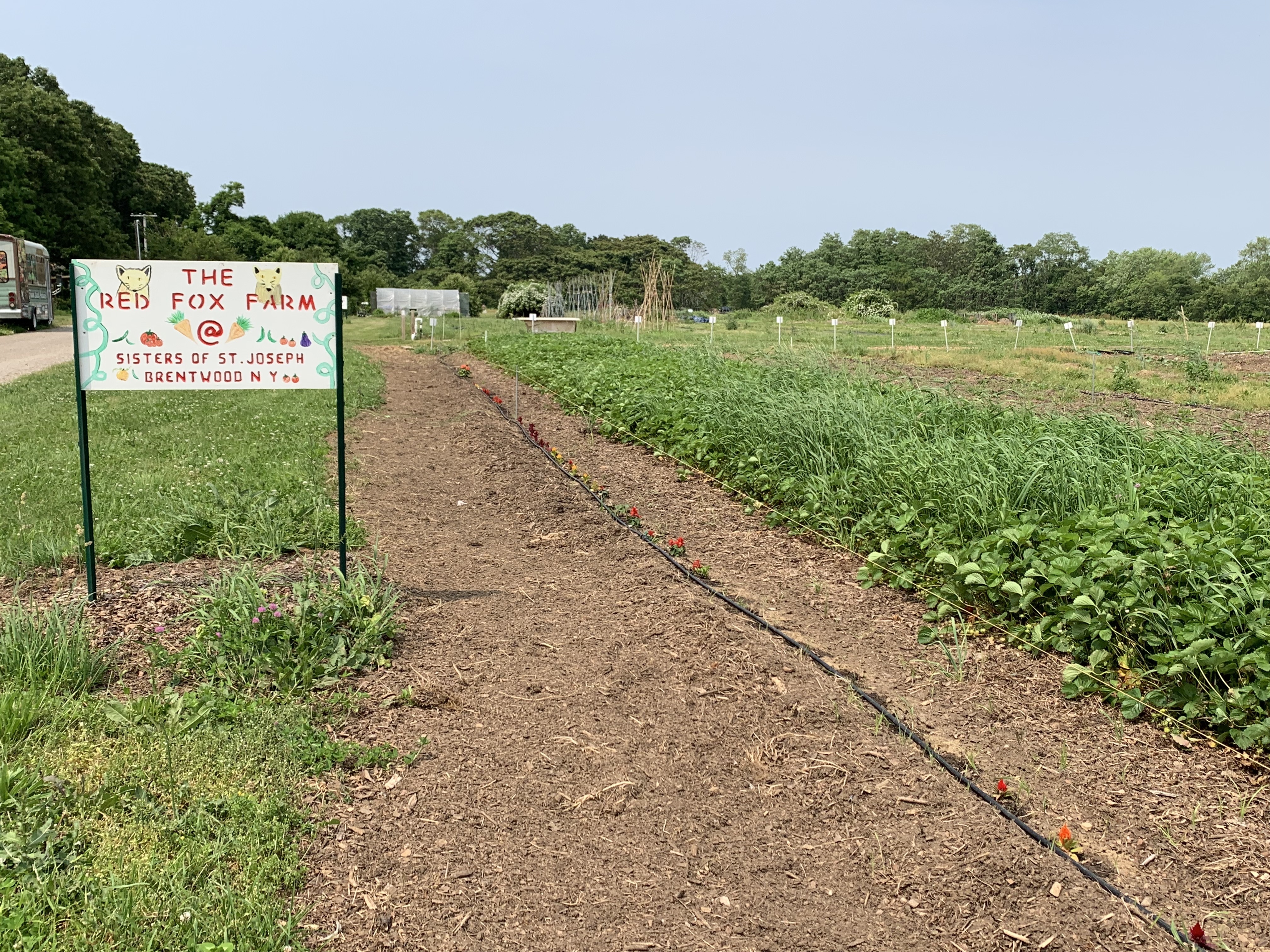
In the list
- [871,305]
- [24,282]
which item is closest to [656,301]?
[24,282]

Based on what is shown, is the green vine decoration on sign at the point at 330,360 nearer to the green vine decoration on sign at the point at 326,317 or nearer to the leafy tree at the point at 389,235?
the green vine decoration on sign at the point at 326,317

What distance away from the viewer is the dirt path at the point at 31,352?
616 inches

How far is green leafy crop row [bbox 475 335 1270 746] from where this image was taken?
11.9 ft

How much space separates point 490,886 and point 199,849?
2.70 feet

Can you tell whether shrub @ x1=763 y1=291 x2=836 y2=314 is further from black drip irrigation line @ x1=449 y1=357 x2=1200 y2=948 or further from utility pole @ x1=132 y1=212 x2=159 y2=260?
black drip irrigation line @ x1=449 y1=357 x2=1200 y2=948

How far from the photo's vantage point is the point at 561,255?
247 feet

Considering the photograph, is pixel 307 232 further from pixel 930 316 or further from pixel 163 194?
pixel 930 316

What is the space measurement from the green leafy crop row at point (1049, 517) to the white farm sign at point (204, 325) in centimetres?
321

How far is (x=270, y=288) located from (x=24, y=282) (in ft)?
88.1

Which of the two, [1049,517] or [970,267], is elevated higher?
[970,267]

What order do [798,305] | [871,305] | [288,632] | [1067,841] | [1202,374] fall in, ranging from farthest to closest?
[871,305] < [798,305] < [1202,374] < [288,632] < [1067,841]

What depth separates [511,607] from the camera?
4.91 m

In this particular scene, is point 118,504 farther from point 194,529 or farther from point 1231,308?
point 1231,308

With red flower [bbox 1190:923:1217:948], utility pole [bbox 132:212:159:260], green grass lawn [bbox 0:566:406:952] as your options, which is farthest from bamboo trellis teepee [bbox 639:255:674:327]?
utility pole [bbox 132:212:159:260]
